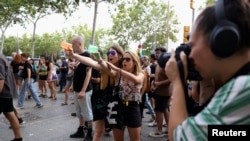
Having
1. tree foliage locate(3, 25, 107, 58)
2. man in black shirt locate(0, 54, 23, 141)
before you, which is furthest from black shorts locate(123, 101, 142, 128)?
tree foliage locate(3, 25, 107, 58)

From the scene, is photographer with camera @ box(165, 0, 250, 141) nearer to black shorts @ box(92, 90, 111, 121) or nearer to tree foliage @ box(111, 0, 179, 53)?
black shorts @ box(92, 90, 111, 121)

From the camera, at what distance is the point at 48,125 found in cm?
667

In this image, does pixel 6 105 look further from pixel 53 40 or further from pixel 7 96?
pixel 53 40

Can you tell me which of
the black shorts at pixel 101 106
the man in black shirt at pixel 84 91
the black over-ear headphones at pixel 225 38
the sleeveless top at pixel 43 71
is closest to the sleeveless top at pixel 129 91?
the black shorts at pixel 101 106

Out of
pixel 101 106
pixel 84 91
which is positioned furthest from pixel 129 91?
pixel 84 91

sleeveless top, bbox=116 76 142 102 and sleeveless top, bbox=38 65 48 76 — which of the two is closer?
sleeveless top, bbox=116 76 142 102

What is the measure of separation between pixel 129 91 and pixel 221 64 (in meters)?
2.75

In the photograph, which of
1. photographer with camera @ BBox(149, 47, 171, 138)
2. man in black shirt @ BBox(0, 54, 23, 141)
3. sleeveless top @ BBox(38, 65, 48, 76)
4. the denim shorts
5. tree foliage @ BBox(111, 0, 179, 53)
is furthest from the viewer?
tree foliage @ BBox(111, 0, 179, 53)

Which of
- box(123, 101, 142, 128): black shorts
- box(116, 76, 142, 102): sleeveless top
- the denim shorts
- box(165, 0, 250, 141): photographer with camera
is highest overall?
box(165, 0, 250, 141): photographer with camera

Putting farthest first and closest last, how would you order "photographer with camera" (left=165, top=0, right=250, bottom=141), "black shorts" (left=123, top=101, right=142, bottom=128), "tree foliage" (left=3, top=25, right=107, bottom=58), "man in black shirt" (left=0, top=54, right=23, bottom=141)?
1. "tree foliage" (left=3, top=25, right=107, bottom=58)
2. "man in black shirt" (left=0, top=54, right=23, bottom=141)
3. "black shorts" (left=123, top=101, right=142, bottom=128)
4. "photographer with camera" (left=165, top=0, right=250, bottom=141)

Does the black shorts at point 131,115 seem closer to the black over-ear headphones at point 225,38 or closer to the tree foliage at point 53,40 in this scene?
the black over-ear headphones at point 225,38

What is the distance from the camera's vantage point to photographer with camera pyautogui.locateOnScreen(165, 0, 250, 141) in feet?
3.04

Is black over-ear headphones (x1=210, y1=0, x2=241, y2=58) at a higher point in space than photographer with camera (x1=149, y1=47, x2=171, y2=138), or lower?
higher

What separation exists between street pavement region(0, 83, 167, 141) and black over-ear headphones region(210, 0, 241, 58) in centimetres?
469
